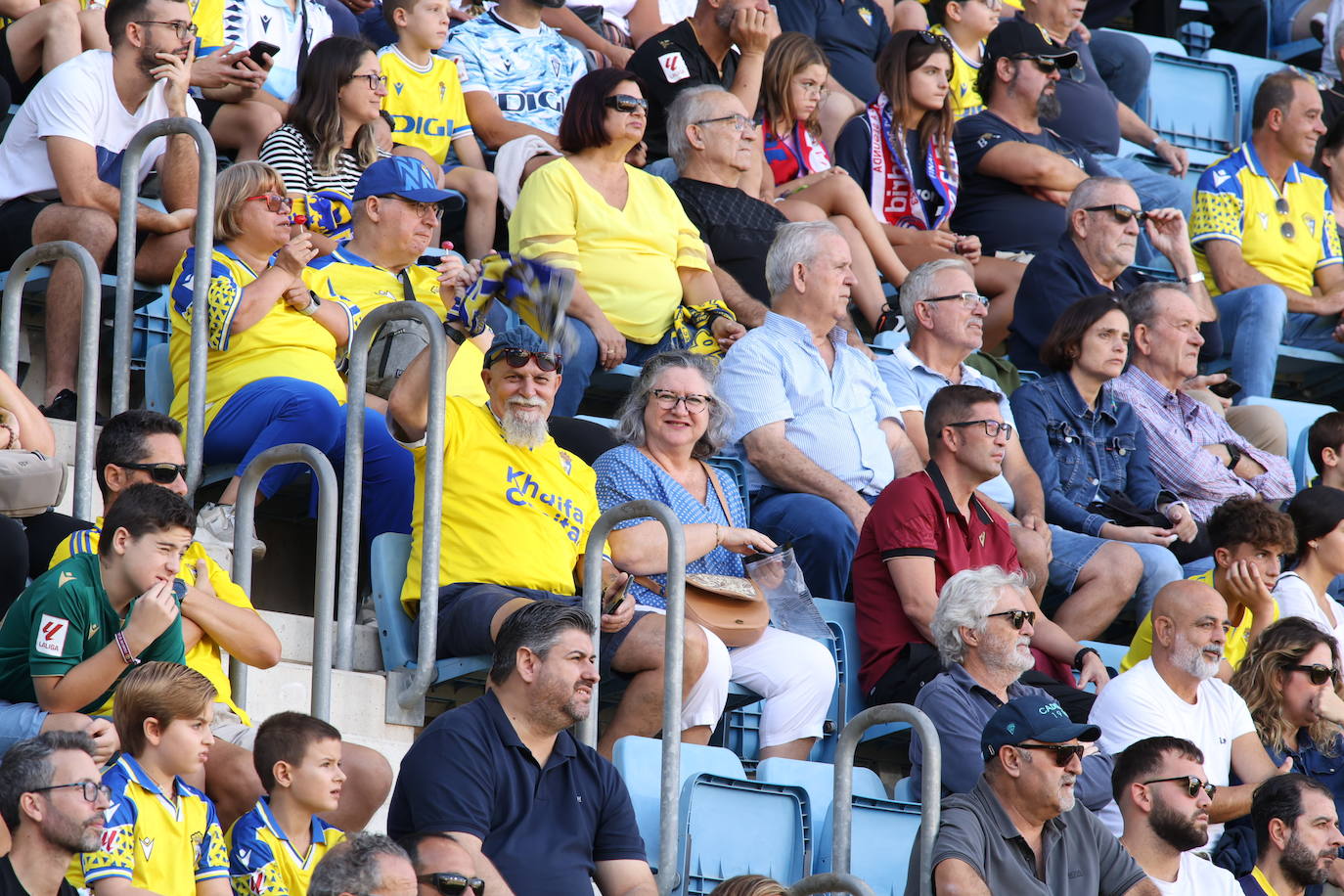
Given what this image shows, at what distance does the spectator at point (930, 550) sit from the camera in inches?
227

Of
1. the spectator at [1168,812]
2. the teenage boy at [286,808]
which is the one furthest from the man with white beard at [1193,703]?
the teenage boy at [286,808]

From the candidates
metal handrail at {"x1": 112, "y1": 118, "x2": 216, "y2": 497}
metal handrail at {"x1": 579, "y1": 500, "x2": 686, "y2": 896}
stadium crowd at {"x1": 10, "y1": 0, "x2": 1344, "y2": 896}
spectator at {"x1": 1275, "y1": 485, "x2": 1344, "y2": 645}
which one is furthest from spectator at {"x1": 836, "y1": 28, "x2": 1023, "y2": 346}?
metal handrail at {"x1": 579, "y1": 500, "x2": 686, "y2": 896}

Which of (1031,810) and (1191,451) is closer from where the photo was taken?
(1031,810)

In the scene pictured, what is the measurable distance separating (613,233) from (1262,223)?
3328mm

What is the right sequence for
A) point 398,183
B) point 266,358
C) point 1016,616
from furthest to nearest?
point 398,183 < point 266,358 < point 1016,616

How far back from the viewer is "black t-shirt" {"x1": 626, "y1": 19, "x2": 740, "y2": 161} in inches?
318

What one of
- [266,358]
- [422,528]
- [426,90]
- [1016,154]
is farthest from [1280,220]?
[422,528]

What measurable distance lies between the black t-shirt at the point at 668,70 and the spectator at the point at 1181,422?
5.90 feet

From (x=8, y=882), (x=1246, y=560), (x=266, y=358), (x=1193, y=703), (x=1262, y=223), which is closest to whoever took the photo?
(x=8, y=882)

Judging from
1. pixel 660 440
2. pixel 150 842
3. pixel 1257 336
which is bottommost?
pixel 1257 336

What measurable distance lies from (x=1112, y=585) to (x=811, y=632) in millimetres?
1223

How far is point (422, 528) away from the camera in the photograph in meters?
5.18

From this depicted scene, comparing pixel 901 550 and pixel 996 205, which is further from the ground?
pixel 901 550

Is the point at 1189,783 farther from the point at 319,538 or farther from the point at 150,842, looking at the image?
the point at 150,842
